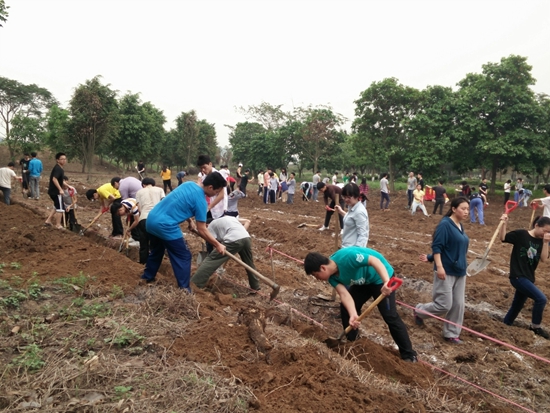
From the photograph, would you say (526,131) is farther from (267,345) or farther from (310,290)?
(267,345)

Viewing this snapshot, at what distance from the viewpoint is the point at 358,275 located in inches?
150

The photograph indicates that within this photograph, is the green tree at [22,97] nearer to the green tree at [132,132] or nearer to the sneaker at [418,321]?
the green tree at [132,132]

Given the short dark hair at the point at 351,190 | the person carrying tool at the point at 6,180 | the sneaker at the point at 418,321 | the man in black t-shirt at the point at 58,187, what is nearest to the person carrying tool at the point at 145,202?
the man in black t-shirt at the point at 58,187

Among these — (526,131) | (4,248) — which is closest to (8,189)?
(4,248)

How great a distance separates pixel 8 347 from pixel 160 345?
46.6 inches

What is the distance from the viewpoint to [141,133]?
3002 cm

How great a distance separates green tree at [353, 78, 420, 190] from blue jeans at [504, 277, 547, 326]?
19476mm

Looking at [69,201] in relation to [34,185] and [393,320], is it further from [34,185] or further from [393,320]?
[393,320]

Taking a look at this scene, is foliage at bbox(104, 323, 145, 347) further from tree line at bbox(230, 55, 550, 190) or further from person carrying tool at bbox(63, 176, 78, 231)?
tree line at bbox(230, 55, 550, 190)

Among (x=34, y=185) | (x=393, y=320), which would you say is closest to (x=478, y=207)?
(x=393, y=320)

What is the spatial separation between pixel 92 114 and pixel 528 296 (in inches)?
854

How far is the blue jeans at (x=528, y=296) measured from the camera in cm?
486

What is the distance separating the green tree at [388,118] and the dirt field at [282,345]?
698 inches

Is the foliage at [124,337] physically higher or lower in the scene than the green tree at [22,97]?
lower
